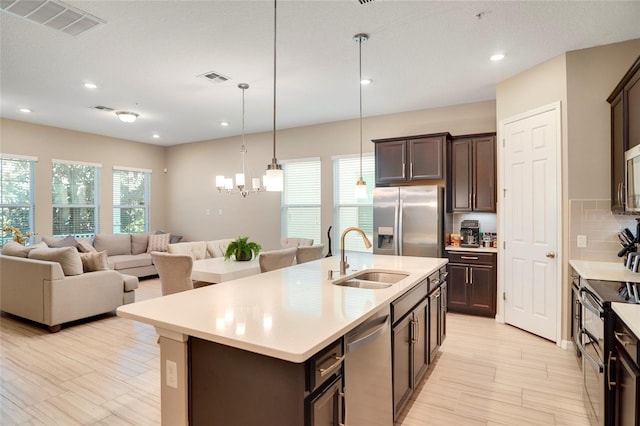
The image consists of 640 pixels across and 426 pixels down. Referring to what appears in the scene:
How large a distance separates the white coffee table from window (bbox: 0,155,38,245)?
429 centimetres

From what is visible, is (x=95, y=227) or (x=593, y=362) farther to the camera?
(x=95, y=227)

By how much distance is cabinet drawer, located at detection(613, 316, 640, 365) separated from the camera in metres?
1.49

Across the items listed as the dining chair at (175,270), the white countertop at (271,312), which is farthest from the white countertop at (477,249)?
the dining chair at (175,270)

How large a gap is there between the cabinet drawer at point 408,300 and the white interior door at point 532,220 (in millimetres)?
1839

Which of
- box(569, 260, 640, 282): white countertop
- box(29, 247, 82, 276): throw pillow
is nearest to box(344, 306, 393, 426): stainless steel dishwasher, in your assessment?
box(569, 260, 640, 282): white countertop

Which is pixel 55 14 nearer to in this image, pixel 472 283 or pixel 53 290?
pixel 53 290

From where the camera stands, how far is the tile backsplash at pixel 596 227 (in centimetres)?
326

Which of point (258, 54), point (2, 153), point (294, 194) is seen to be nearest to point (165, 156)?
point (2, 153)

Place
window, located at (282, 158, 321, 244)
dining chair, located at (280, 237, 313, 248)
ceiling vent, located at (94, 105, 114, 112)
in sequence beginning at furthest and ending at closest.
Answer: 1. window, located at (282, 158, 321, 244)
2. dining chair, located at (280, 237, 313, 248)
3. ceiling vent, located at (94, 105, 114, 112)

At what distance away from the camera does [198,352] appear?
155 cm

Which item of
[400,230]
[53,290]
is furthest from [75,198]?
[400,230]

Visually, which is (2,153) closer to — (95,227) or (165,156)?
(95,227)

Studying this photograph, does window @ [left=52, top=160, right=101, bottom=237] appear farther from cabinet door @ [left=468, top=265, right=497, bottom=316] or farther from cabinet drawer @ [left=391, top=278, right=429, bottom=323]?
cabinet door @ [left=468, top=265, right=497, bottom=316]

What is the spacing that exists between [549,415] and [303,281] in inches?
75.1
